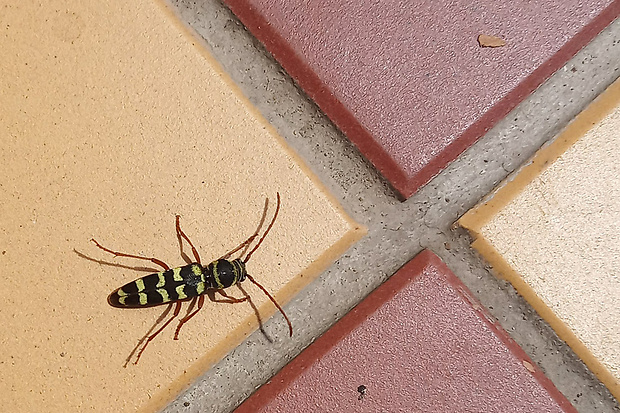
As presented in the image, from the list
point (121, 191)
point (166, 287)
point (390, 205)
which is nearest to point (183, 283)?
point (166, 287)

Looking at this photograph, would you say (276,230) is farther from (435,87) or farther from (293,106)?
(435,87)

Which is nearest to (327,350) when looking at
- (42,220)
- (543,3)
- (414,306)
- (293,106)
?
(414,306)

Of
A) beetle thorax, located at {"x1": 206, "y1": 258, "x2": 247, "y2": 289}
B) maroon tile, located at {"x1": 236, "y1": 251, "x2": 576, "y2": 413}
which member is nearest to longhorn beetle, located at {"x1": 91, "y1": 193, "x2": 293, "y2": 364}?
beetle thorax, located at {"x1": 206, "y1": 258, "x2": 247, "y2": 289}

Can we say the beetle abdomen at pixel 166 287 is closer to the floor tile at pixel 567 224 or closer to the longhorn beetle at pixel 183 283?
the longhorn beetle at pixel 183 283

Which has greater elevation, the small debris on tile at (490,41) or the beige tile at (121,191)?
the beige tile at (121,191)

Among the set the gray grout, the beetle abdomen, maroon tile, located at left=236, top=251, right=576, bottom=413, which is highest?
the beetle abdomen

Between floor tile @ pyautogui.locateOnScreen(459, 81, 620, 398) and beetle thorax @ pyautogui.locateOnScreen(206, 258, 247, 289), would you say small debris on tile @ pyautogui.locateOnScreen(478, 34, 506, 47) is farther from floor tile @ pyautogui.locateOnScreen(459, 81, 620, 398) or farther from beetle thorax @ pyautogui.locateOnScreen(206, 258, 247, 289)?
beetle thorax @ pyautogui.locateOnScreen(206, 258, 247, 289)

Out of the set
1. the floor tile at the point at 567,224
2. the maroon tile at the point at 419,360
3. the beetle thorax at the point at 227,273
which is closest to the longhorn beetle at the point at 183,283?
the beetle thorax at the point at 227,273
